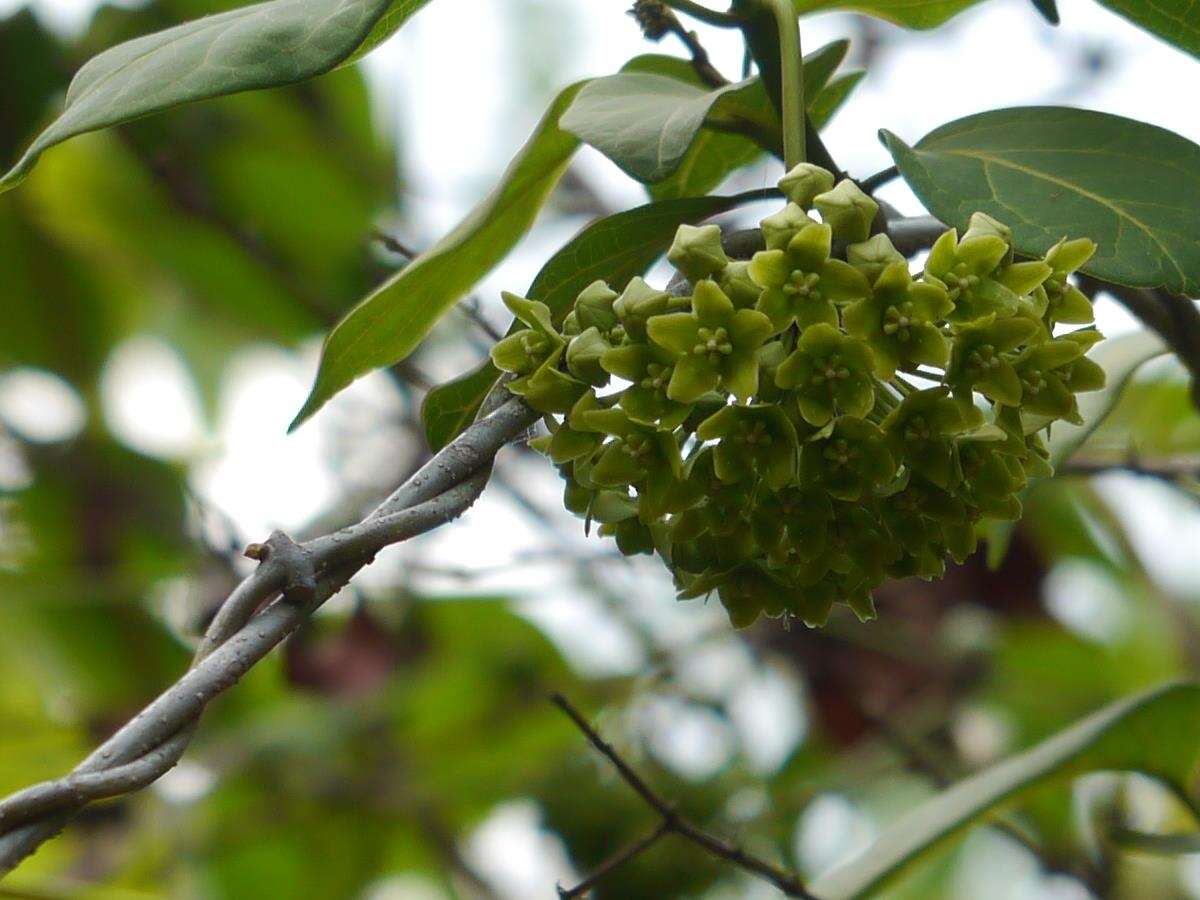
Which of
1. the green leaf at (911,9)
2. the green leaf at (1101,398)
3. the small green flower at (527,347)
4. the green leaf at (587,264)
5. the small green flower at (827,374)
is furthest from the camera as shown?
the green leaf at (1101,398)

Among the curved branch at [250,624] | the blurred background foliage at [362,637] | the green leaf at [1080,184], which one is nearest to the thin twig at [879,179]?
the green leaf at [1080,184]

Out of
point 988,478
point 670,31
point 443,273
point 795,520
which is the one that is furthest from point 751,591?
point 670,31

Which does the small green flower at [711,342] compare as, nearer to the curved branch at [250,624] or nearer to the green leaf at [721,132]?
the curved branch at [250,624]

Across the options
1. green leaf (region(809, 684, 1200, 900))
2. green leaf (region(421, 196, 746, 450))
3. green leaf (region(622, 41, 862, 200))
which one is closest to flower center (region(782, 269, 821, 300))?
green leaf (region(421, 196, 746, 450))

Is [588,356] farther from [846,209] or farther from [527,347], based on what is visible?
[846,209]

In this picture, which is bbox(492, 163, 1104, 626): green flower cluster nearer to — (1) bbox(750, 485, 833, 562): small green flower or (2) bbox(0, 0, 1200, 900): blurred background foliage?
(1) bbox(750, 485, 833, 562): small green flower

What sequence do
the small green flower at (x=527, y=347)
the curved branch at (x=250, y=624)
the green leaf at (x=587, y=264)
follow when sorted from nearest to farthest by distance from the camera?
the curved branch at (x=250, y=624) → the small green flower at (x=527, y=347) → the green leaf at (x=587, y=264)
